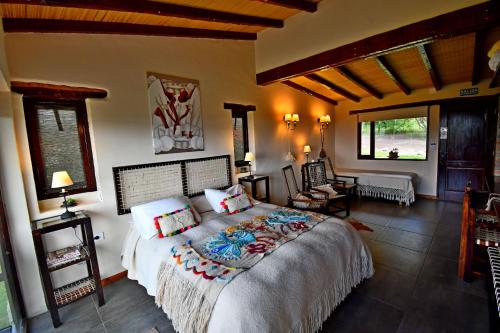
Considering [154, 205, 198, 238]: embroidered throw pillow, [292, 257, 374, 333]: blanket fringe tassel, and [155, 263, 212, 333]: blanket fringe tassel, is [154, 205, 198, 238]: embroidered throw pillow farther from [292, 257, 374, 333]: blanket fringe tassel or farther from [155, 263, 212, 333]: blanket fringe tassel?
[292, 257, 374, 333]: blanket fringe tassel

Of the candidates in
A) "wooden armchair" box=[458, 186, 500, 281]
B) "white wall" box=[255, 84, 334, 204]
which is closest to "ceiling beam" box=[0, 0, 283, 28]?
"white wall" box=[255, 84, 334, 204]

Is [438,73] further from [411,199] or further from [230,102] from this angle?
[230,102]

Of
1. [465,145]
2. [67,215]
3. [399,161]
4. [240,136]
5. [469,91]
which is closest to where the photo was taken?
[67,215]

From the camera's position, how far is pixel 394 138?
5.66m

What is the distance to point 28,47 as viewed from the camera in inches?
83.0

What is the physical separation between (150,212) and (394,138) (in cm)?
563

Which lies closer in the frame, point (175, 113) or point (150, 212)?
point (150, 212)

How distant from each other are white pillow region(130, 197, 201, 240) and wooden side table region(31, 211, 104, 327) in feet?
1.43

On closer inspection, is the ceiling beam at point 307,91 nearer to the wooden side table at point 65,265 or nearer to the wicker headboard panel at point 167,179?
the wicker headboard panel at point 167,179

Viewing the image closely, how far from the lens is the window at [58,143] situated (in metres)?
2.21

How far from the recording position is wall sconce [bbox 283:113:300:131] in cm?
457

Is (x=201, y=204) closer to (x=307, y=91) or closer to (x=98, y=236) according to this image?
(x=98, y=236)

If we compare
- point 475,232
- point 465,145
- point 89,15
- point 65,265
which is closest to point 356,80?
point 465,145

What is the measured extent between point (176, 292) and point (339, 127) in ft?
19.3
